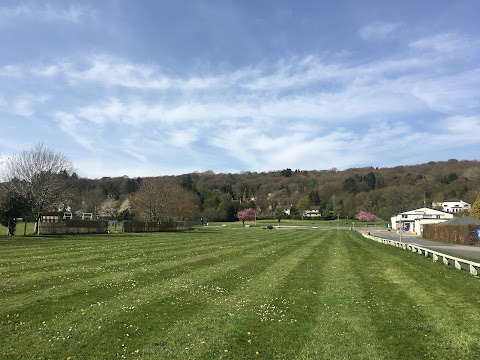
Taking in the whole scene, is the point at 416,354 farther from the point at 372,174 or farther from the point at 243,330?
the point at 372,174

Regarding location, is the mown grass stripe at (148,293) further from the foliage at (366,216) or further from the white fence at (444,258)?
the foliage at (366,216)

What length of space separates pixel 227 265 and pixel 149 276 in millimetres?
5283

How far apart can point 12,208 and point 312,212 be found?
163538mm

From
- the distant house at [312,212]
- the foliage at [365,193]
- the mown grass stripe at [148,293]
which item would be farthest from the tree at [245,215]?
the mown grass stripe at [148,293]

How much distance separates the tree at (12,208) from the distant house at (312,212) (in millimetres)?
155182

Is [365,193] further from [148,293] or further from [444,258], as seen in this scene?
[148,293]

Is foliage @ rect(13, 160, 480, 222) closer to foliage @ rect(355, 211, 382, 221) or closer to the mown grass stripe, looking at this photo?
foliage @ rect(355, 211, 382, 221)

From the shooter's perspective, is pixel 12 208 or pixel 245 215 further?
pixel 245 215

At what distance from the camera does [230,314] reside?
10.2 m

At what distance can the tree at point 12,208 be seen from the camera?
139 ft

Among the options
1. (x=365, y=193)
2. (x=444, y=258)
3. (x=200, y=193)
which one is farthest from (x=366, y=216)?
(x=444, y=258)

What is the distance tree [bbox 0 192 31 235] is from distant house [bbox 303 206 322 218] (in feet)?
509

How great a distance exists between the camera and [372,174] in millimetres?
197250

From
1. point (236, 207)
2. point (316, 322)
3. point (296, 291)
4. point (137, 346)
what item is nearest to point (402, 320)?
point (316, 322)
